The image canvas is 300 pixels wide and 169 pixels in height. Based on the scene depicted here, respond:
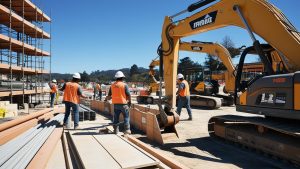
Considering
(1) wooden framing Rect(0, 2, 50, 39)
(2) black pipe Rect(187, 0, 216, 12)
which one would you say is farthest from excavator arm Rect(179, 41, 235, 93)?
(1) wooden framing Rect(0, 2, 50, 39)

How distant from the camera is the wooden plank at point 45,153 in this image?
4.54 m

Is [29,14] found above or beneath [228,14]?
above

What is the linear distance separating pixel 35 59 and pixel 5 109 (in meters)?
10.1

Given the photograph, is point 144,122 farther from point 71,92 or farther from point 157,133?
point 71,92

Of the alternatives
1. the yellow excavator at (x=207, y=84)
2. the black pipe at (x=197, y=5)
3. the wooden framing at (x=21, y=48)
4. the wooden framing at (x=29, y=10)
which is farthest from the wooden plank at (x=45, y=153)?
the wooden framing at (x=29, y=10)

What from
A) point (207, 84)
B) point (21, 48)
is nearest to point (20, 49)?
point (21, 48)

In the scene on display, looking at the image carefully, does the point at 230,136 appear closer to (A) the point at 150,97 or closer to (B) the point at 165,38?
(B) the point at 165,38

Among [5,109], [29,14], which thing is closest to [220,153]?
[5,109]

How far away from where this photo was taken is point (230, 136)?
8.09m

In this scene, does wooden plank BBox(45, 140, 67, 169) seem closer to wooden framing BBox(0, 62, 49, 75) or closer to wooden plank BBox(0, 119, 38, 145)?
wooden plank BBox(0, 119, 38, 145)

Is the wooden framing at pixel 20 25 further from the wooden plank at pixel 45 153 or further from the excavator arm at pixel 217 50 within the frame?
the wooden plank at pixel 45 153

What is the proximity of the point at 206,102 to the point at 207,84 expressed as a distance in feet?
10.0

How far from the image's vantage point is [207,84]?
2050cm

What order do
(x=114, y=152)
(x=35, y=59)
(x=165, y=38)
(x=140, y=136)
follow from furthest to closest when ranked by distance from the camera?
(x=35, y=59) → (x=165, y=38) → (x=140, y=136) → (x=114, y=152)
